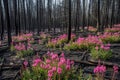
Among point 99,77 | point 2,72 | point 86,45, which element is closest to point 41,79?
point 99,77

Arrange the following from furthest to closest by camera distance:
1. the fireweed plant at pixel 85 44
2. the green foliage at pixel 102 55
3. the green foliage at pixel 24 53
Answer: the fireweed plant at pixel 85 44, the green foliage at pixel 24 53, the green foliage at pixel 102 55

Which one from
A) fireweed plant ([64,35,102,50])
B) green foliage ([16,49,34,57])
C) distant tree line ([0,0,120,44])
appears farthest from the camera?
distant tree line ([0,0,120,44])

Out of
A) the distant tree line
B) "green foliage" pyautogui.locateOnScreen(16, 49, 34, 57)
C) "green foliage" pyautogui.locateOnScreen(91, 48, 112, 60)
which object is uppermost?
the distant tree line

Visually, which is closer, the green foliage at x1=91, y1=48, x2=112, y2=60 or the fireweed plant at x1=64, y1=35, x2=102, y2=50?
the green foliage at x1=91, y1=48, x2=112, y2=60

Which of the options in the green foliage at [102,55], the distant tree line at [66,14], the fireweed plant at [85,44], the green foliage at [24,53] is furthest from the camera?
the distant tree line at [66,14]

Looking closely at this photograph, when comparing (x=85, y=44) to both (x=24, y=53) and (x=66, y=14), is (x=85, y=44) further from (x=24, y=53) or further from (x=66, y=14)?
(x=66, y=14)

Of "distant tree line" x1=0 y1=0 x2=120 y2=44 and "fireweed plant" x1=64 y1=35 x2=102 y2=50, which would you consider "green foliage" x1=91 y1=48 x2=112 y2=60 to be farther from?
"distant tree line" x1=0 y1=0 x2=120 y2=44

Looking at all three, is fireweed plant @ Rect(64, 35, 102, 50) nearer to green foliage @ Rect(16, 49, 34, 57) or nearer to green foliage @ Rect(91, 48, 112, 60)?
green foliage @ Rect(91, 48, 112, 60)

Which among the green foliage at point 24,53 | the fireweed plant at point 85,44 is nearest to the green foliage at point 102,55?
the fireweed plant at point 85,44

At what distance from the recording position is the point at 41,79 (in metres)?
5.16

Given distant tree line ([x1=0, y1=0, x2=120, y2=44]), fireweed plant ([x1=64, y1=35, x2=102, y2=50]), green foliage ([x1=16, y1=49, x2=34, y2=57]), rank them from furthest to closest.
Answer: distant tree line ([x1=0, y1=0, x2=120, y2=44]) → fireweed plant ([x1=64, y1=35, x2=102, y2=50]) → green foliage ([x1=16, y1=49, x2=34, y2=57])

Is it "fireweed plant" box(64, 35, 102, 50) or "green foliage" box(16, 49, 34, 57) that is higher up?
"fireweed plant" box(64, 35, 102, 50)

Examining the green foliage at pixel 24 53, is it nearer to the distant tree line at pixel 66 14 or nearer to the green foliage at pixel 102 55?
the green foliage at pixel 102 55

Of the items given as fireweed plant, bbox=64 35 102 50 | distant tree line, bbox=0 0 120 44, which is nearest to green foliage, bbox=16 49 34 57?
fireweed plant, bbox=64 35 102 50
